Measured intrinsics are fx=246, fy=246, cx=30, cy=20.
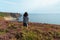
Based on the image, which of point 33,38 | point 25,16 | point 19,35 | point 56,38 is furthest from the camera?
point 25,16

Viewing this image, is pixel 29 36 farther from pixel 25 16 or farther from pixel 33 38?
pixel 25 16

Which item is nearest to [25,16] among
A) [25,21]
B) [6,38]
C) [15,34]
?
[25,21]

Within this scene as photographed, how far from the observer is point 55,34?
20641 mm

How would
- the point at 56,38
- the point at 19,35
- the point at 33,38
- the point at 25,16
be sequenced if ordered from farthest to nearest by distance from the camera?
the point at 25,16, the point at 56,38, the point at 19,35, the point at 33,38

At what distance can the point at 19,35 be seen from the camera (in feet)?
57.0

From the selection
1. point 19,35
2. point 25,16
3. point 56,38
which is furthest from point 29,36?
point 25,16

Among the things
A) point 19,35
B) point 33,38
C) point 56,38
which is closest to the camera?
point 33,38

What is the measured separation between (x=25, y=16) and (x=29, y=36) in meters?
8.41

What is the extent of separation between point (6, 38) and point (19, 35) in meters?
1.21

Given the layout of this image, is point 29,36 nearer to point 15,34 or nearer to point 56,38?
point 15,34

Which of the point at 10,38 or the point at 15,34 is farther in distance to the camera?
the point at 15,34

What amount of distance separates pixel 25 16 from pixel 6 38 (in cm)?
813

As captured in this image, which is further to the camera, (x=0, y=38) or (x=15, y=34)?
(x=15, y=34)

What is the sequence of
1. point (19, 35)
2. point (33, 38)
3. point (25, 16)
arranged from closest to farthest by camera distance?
point (33, 38) → point (19, 35) → point (25, 16)
